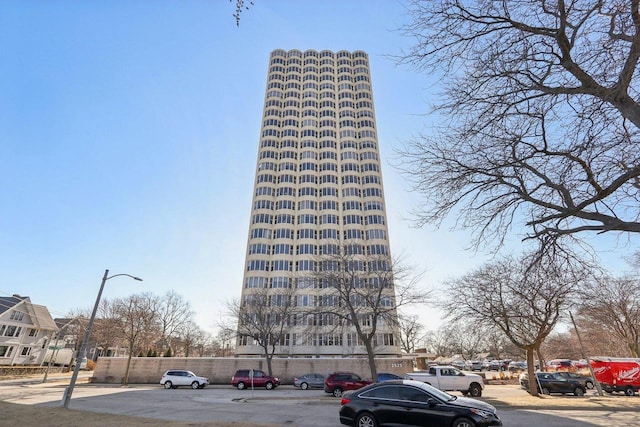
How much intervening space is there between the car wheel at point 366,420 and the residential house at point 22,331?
6382 centimetres

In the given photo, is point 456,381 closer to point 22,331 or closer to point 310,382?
point 310,382

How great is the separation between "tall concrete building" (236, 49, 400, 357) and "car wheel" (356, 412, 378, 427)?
35.5 metres

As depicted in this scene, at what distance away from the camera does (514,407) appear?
15.5m

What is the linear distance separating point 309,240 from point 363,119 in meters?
34.7

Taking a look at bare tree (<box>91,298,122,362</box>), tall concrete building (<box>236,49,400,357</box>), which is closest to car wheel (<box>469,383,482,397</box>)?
tall concrete building (<box>236,49,400,357</box>)

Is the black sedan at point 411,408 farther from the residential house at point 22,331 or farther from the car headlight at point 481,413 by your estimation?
the residential house at point 22,331

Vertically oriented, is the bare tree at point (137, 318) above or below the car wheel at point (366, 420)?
above

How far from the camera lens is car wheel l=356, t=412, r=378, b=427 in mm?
9680

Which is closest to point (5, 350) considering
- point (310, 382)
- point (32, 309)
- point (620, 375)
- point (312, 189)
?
point (32, 309)

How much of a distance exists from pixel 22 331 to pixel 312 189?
196ft

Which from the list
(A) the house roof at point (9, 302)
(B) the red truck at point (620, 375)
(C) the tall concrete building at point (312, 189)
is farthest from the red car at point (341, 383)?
(A) the house roof at point (9, 302)

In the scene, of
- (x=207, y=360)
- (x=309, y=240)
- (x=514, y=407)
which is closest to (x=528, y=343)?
(x=514, y=407)

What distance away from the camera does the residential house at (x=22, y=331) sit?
2135 inches

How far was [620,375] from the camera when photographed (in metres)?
27.0
